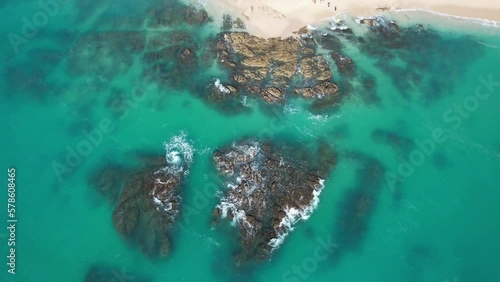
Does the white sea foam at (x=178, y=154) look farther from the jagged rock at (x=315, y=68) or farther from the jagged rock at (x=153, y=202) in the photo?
the jagged rock at (x=315, y=68)

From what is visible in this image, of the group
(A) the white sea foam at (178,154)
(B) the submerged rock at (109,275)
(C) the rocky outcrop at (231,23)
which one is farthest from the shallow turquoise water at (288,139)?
(C) the rocky outcrop at (231,23)

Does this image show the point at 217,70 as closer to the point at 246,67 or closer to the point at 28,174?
the point at 246,67

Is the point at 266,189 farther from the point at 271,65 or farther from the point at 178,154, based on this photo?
the point at 271,65

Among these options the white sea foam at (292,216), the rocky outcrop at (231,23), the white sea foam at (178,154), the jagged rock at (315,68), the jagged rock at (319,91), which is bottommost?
the white sea foam at (292,216)

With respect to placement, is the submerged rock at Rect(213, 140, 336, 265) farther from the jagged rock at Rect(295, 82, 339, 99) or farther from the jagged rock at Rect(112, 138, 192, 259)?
the jagged rock at Rect(295, 82, 339, 99)

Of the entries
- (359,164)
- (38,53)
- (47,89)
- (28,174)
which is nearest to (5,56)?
(38,53)

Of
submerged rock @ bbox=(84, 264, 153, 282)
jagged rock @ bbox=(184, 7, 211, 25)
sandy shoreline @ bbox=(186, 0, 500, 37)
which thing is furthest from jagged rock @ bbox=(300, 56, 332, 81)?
submerged rock @ bbox=(84, 264, 153, 282)
